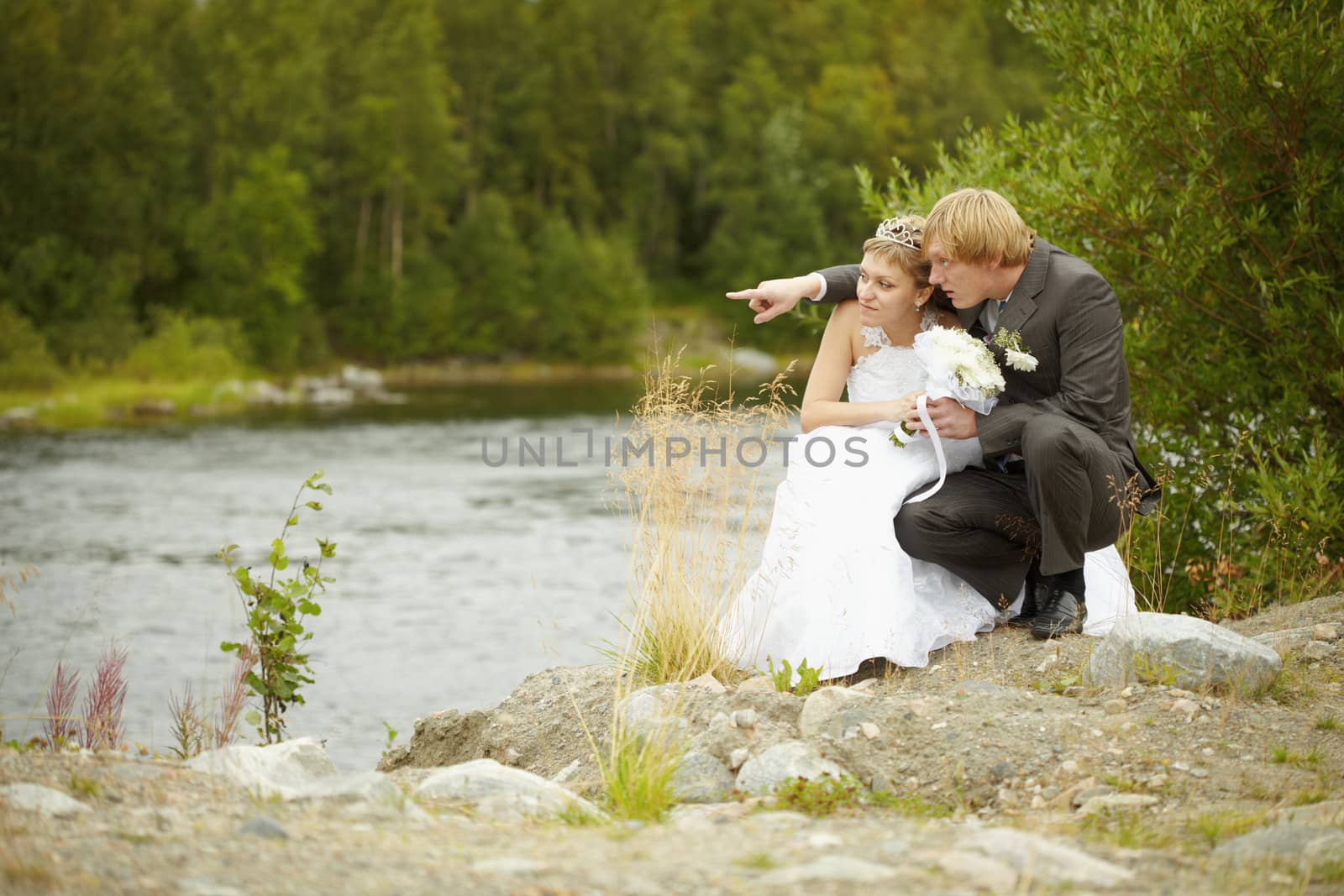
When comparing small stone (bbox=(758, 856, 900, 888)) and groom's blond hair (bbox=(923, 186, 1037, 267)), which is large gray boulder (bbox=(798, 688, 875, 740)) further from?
groom's blond hair (bbox=(923, 186, 1037, 267))

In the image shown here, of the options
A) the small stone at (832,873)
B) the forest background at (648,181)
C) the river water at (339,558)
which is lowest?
the river water at (339,558)

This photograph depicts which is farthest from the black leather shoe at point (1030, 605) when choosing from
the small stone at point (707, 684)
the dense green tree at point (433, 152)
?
the dense green tree at point (433, 152)

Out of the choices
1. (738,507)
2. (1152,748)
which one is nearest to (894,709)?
(1152,748)

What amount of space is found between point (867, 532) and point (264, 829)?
2.76 meters

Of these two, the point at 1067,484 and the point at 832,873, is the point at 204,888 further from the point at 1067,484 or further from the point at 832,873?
the point at 1067,484

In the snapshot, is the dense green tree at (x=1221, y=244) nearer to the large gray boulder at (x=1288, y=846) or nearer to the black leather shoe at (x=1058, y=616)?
the black leather shoe at (x=1058, y=616)

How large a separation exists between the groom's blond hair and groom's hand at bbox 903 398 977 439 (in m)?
0.59

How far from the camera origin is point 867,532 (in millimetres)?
5086

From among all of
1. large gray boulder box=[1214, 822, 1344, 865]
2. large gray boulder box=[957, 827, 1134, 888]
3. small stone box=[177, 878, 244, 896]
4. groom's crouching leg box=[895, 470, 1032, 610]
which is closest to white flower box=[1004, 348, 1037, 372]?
groom's crouching leg box=[895, 470, 1032, 610]

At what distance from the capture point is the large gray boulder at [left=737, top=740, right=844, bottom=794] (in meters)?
3.87

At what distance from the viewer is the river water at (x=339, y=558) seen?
10906mm

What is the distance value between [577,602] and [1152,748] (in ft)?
33.7

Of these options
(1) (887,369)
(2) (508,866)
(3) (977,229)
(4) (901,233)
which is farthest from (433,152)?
(2) (508,866)

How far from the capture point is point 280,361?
47.9 metres
